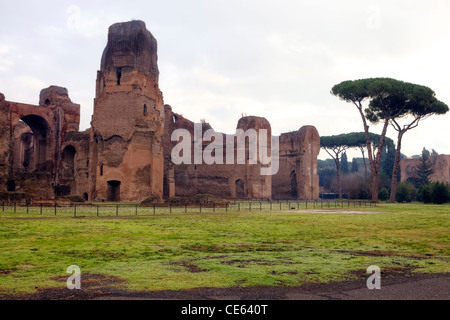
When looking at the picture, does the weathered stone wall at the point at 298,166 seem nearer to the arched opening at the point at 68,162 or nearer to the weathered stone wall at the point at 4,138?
the arched opening at the point at 68,162

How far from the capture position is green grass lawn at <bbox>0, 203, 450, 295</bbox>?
5.95 m

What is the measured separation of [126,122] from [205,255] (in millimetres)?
28082

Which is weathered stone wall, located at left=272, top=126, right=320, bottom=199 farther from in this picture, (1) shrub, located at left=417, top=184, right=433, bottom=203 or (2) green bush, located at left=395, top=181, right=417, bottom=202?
(1) shrub, located at left=417, top=184, right=433, bottom=203

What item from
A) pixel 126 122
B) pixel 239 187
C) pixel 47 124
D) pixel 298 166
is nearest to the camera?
pixel 126 122

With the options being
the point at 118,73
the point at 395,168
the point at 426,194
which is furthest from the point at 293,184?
the point at 118,73

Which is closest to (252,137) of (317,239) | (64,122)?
(64,122)

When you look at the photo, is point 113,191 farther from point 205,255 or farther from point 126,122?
point 205,255

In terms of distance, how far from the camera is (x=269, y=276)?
607 centimetres

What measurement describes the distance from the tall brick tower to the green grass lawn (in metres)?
22.1

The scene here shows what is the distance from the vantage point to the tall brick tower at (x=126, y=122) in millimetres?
34500

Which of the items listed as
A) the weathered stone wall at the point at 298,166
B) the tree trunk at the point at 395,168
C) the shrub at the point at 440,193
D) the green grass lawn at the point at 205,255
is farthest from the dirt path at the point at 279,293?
the weathered stone wall at the point at 298,166

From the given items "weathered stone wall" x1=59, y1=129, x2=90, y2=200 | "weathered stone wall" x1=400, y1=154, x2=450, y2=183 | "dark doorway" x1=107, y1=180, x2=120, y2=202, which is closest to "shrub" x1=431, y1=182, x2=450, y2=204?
"dark doorway" x1=107, y1=180, x2=120, y2=202

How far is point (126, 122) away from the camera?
34.7 meters

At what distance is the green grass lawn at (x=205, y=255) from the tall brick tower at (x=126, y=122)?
72.6 feet
